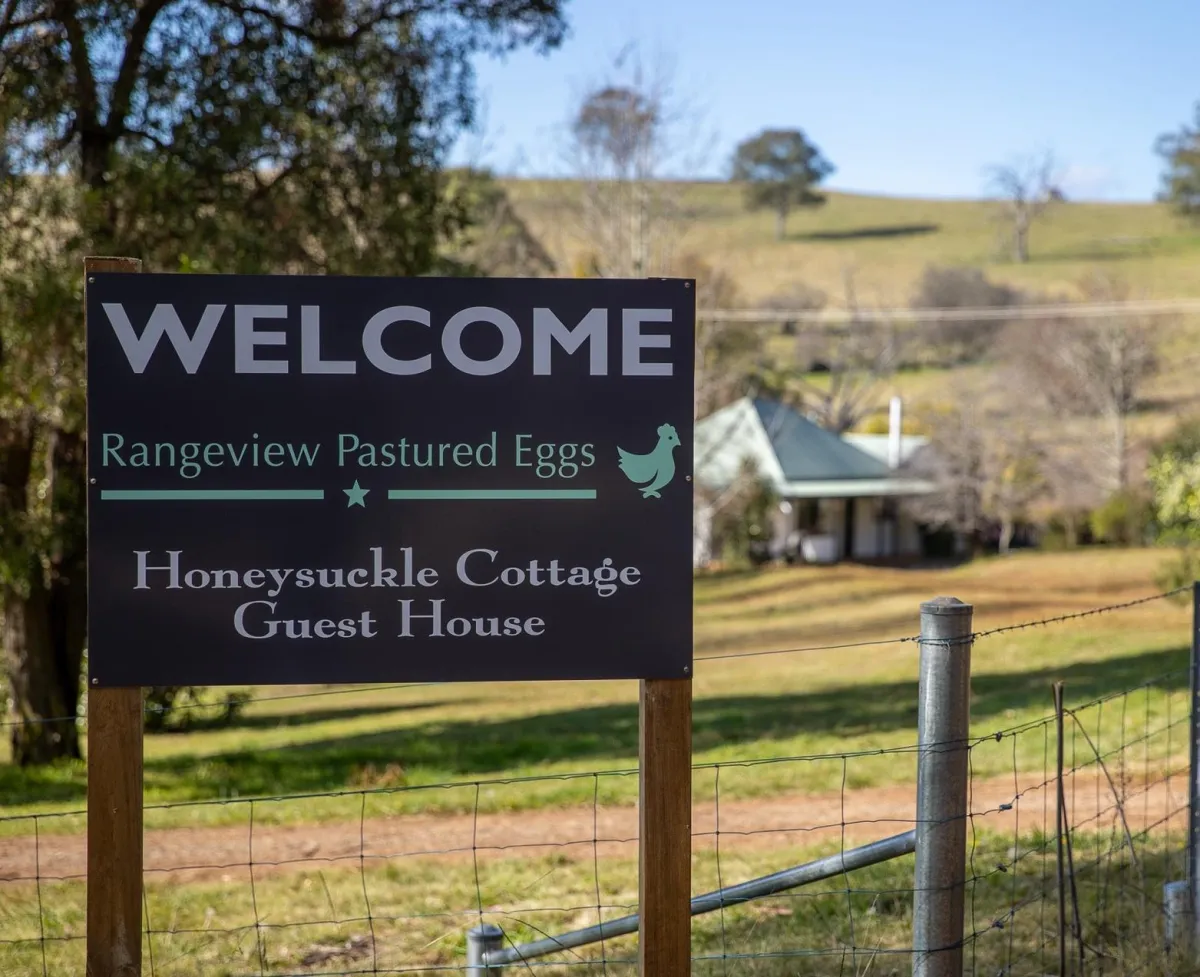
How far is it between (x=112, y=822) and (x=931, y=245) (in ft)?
352

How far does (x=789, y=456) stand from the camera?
1593 inches

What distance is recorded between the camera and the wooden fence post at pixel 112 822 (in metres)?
3.53

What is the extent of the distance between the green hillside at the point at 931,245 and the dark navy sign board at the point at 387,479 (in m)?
53.3

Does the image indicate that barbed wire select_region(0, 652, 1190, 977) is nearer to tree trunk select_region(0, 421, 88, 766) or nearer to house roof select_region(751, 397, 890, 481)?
tree trunk select_region(0, 421, 88, 766)

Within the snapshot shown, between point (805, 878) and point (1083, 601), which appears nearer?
point (805, 878)

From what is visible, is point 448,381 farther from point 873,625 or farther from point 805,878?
point 873,625

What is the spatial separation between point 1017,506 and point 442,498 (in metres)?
37.4

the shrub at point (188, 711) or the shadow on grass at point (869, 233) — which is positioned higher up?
the shadow on grass at point (869, 233)

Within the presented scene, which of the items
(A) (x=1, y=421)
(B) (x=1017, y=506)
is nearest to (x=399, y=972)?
(A) (x=1, y=421)

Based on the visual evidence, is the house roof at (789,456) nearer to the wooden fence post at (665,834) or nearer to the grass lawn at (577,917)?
the grass lawn at (577,917)

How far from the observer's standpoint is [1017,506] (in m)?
38.9

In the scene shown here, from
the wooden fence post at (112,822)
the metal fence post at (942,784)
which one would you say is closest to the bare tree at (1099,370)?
the metal fence post at (942,784)

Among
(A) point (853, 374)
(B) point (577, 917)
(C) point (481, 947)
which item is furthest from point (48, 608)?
(A) point (853, 374)

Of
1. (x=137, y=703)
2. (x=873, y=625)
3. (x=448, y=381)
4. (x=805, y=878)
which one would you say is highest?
(x=448, y=381)
